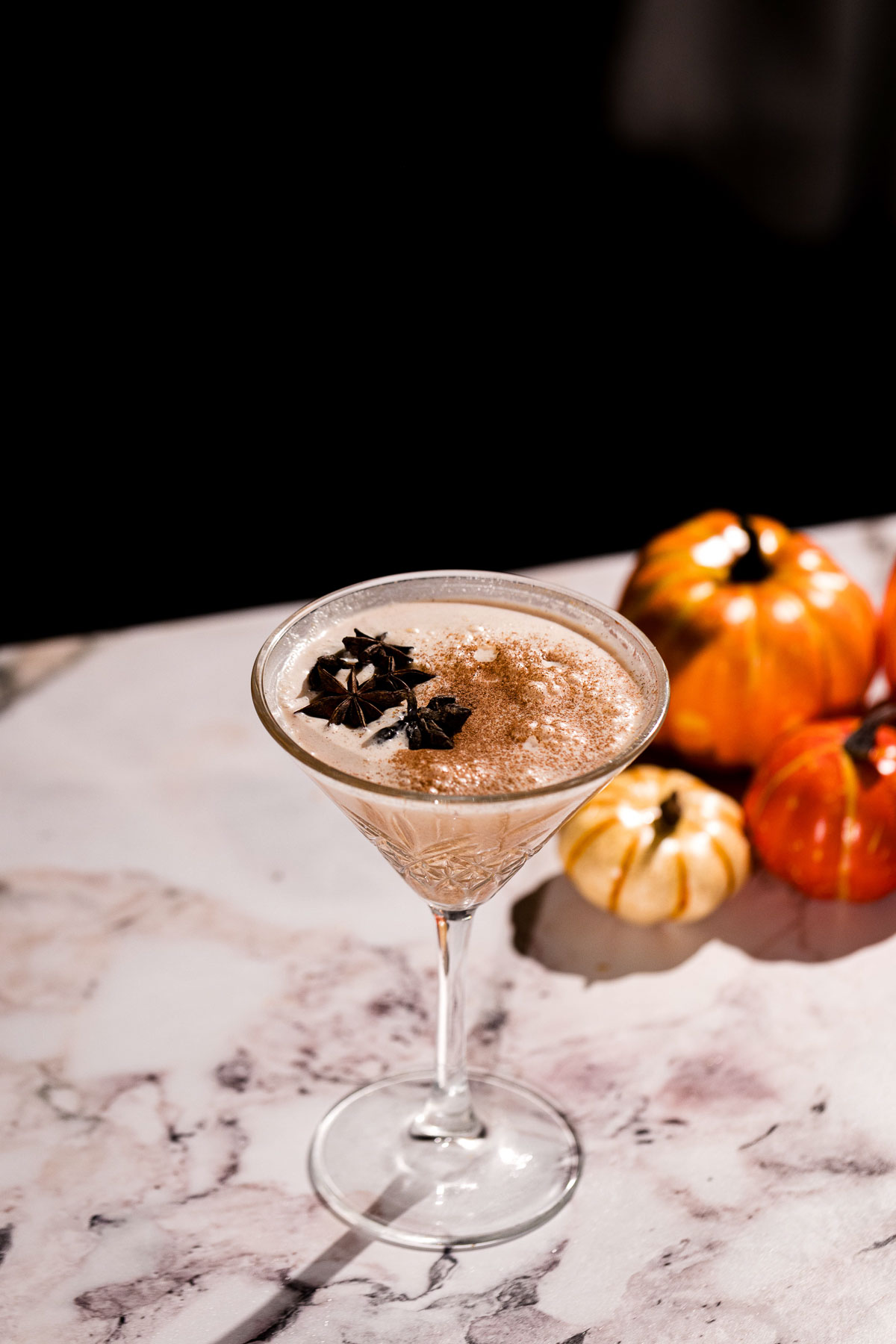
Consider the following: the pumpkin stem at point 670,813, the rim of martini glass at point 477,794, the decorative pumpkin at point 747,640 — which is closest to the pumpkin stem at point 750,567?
the decorative pumpkin at point 747,640

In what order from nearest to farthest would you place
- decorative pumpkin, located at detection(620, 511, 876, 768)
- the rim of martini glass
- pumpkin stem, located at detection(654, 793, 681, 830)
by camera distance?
1. the rim of martini glass
2. pumpkin stem, located at detection(654, 793, 681, 830)
3. decorative pumpkin, located at detection(620, 511, 876, 768)

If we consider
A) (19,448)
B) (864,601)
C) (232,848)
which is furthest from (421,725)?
(19,448)

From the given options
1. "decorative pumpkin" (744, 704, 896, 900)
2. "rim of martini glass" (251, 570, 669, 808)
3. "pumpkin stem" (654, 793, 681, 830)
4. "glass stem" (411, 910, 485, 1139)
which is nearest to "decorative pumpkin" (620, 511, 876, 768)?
"decorative pumpkin" (744, 704, 896, 900)

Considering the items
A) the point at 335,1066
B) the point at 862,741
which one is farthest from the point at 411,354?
the point at 335,1066

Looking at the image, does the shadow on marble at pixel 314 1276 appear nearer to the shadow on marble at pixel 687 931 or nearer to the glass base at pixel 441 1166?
the glass base at pixel 441 1166

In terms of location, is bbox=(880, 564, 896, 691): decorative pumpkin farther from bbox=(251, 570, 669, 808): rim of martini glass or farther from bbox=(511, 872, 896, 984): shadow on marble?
bbox=(251, 570, 669, 808): rim of martini glass

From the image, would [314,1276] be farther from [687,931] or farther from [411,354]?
[411,354]

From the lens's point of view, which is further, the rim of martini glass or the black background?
the black background

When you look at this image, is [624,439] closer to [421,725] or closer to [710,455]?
[710,455]
